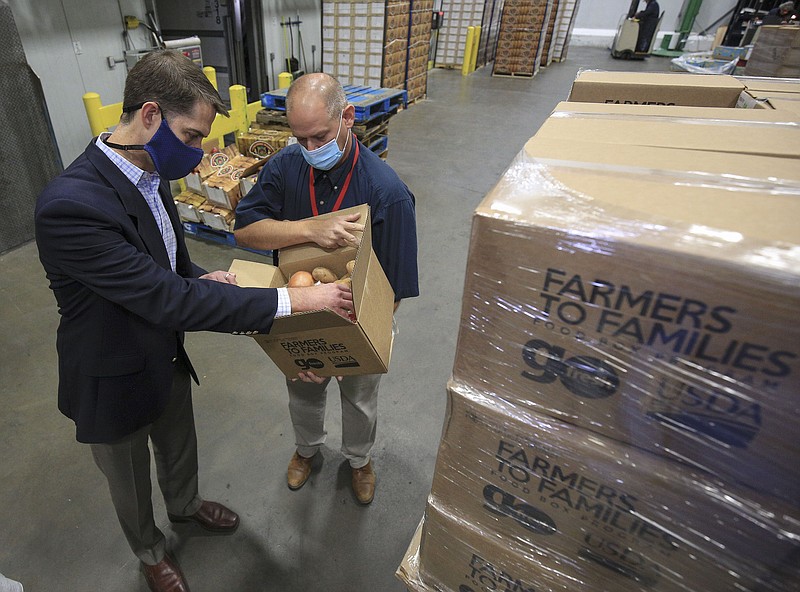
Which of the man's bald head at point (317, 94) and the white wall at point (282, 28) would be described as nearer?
the man's bald head at point (317, 94)

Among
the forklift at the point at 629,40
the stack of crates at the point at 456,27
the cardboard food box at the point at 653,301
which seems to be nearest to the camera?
the cardboard food box at the point at 653,301

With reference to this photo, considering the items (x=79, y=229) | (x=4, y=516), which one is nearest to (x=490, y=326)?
(x=79, y=229)

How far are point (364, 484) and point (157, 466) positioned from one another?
98 centimetres

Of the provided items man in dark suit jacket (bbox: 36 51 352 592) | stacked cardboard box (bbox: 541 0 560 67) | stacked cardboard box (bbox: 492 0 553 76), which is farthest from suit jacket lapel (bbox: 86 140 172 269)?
stacked cardboard box (bbox: 541 0 560 67)

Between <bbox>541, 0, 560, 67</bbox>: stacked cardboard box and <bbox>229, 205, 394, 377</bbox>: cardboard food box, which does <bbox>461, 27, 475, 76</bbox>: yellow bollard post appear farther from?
<bbox>229, 205, 394, 377</bbox>: cardboard food box

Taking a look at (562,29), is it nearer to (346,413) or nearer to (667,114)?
(667,114)

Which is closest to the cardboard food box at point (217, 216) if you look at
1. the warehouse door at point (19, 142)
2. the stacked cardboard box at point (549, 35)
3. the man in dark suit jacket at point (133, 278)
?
the warehouse door at point (19, 142)

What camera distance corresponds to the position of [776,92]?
1747 millimetres

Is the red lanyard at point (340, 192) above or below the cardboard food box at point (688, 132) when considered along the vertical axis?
below

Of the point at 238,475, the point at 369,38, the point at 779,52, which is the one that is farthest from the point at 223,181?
the point at 779,52

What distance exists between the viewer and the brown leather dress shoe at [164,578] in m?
1.88

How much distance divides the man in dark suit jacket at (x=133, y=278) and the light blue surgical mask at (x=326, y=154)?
34 centimetres

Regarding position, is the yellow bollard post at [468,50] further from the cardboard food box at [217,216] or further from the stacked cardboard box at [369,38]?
the cardboard food box at [217,216]

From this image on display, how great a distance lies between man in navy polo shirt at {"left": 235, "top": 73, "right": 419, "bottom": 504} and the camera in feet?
5.40
